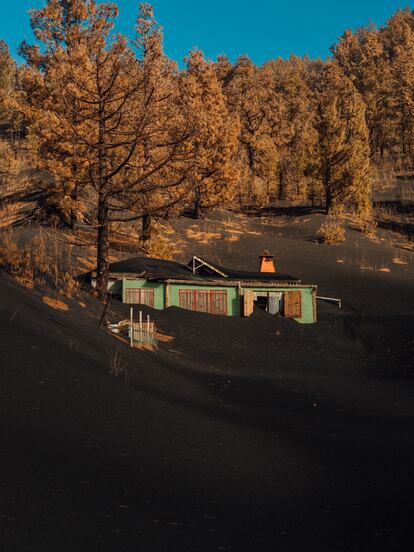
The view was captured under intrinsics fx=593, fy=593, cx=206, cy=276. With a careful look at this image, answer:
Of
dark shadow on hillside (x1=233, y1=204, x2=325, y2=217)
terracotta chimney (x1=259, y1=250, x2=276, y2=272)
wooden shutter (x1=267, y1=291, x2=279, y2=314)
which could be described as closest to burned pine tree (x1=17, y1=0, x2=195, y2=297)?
wooden shutter (x1=267, y1=291, x2=279, y2=314)

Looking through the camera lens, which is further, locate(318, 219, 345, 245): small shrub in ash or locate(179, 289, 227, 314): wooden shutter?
locate(318, 219, 345, 245): small shrub in ash

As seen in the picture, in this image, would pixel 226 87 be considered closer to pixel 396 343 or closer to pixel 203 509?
pixel 396 343

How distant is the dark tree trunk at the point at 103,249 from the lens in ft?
79.1

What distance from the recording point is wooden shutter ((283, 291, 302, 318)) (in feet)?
96.8

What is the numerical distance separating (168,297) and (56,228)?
1502 cm

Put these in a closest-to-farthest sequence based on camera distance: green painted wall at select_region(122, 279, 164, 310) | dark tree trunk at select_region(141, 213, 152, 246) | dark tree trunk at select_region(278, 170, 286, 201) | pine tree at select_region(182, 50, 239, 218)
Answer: green painted wall at select_region(122, 279, 164, 310) < dark tree trunk at select_region(141, 213, 152, 246) < pine tree at select_region(182, 50, 239, 218) < dark tree trunk at select_region(278, 170, 286, 201)

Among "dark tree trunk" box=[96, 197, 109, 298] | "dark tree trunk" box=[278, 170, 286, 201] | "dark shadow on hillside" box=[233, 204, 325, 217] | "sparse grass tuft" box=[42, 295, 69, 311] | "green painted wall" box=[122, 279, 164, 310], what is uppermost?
"dark tree trunk" box=[278, 170, 286, 201]

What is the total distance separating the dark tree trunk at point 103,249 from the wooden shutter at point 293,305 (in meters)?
9.44

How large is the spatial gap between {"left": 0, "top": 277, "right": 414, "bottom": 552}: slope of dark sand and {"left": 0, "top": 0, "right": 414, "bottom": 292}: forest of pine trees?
32.3 feet

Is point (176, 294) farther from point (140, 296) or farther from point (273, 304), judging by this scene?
point (273, 304)

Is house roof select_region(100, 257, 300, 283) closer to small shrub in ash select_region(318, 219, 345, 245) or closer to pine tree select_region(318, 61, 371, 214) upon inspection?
small shrub in ash select_region(318, 219, 345, 245)

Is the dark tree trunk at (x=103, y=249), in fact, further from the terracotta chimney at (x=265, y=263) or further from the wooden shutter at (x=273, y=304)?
the terracotta chimney at (x=265, y=263)

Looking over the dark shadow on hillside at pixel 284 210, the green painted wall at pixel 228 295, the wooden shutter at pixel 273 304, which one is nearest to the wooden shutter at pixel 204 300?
the green painted wall at pixel 228 295

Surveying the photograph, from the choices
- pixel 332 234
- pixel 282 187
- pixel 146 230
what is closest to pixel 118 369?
pixel 146 230
